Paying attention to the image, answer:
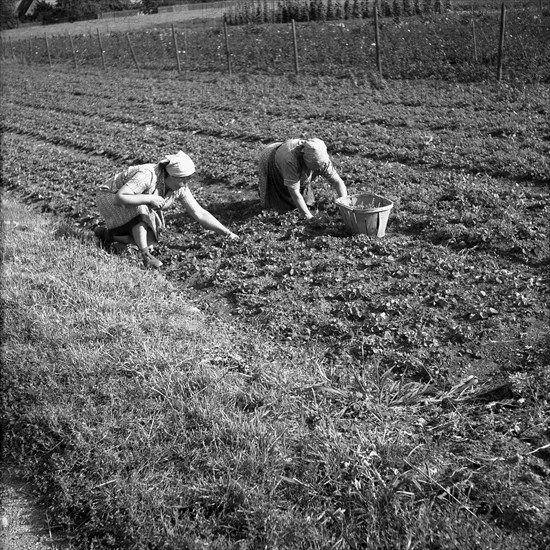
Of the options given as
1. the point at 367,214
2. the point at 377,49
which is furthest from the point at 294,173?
the point at 377,49

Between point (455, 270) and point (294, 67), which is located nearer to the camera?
point (455, 270)

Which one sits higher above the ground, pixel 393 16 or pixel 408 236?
pixel 393 16

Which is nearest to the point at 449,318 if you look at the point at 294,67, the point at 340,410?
the point at 340,410

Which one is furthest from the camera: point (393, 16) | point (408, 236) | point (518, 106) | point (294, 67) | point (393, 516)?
point (393, 16)

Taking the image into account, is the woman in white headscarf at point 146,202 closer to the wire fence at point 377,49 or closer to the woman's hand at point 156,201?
the woman's hand at point 156,201

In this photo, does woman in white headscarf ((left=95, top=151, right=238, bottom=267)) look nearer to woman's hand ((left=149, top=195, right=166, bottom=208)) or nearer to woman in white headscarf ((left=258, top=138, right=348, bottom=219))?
woman's hand ((left=149, top=195, right=166, bottom=208))

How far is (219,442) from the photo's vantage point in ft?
11.1

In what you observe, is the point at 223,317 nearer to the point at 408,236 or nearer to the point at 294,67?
the point at 408,236

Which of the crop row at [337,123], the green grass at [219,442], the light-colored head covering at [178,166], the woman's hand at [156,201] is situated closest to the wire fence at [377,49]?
the crop row at [337,123]

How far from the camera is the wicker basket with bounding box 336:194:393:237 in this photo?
594cm

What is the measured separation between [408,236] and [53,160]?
686cm

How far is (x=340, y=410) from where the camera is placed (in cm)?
362

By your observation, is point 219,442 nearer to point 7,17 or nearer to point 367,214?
point 367,214

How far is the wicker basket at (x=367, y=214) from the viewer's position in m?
5.94
